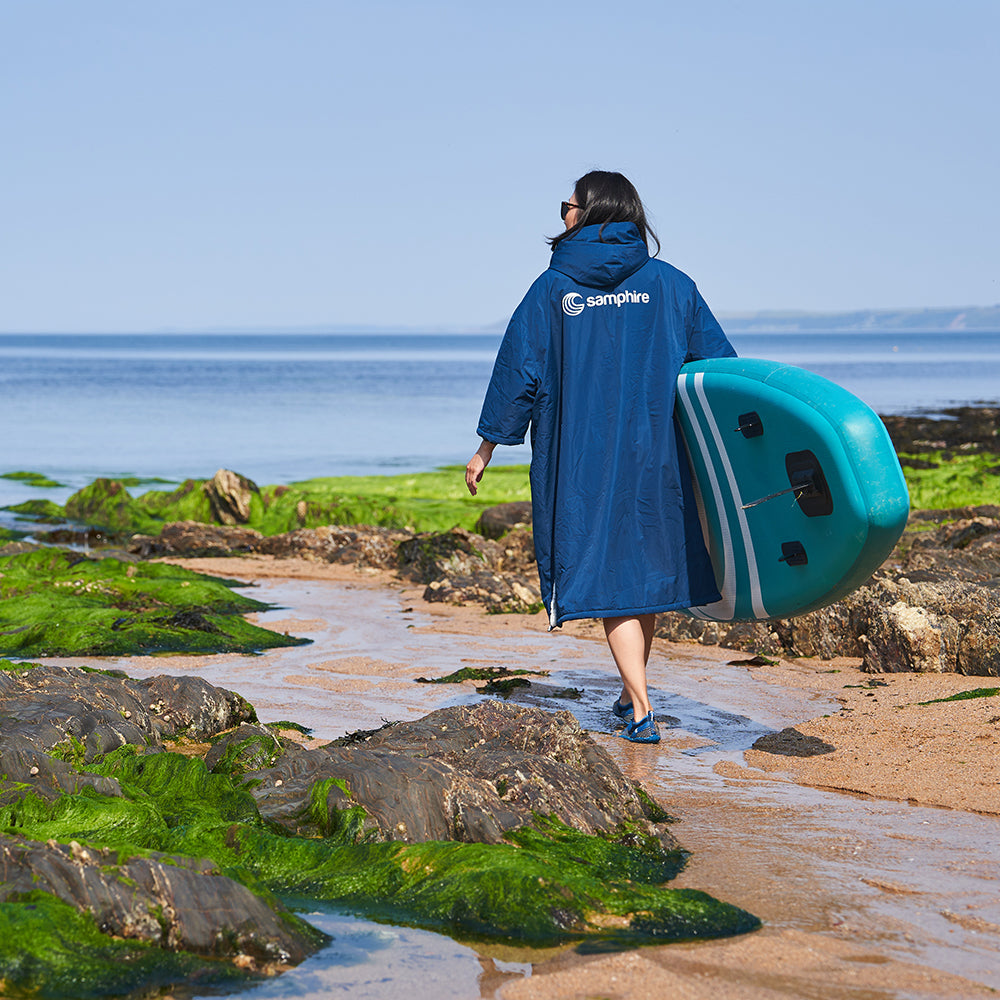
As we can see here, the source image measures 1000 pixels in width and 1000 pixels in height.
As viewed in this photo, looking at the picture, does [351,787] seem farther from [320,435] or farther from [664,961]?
[320,435]

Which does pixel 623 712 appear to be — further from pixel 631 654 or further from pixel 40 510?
pixel 40 510

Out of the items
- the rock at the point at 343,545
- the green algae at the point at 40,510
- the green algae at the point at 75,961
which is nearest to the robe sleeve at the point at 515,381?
the green algae at the point at 75,961

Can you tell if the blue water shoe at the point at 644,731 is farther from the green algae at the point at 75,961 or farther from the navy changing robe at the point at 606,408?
the green algae at the point at 75,961

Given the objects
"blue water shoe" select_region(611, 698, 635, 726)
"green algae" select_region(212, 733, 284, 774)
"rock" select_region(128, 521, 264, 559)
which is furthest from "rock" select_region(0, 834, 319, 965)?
"rock" select_region(128, 521, 264, 559)

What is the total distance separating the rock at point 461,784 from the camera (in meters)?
3.04

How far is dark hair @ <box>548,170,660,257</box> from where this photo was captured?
461 centimetres

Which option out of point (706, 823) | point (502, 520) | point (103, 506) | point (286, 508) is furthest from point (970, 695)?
point (103, 506)

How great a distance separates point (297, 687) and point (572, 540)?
1.73 meters

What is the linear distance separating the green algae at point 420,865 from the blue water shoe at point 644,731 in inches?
50.2

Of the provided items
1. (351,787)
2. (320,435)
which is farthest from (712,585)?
(320,435)

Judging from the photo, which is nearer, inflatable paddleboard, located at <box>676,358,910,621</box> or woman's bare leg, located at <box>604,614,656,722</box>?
inflatable paddleboard, located at <box>676,358,910,621</box>

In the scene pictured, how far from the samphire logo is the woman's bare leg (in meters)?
1.25

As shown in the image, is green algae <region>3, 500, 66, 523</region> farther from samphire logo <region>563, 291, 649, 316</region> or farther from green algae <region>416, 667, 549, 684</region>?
samphire logo <region>563, 291, 649, 316</region>

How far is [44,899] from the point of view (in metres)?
2.29
